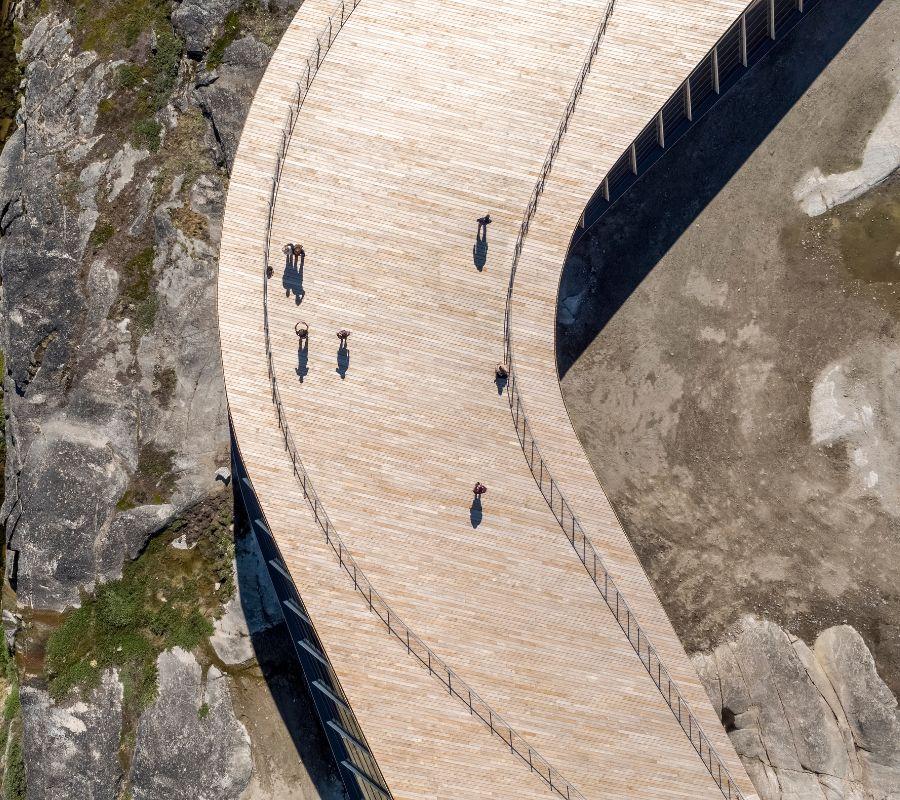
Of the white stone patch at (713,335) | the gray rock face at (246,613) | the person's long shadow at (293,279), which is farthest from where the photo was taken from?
the gray rock face at (246,613)

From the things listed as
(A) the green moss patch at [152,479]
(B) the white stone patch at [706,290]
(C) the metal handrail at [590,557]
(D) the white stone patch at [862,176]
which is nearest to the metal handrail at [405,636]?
(C) the metal handrail at [590,557]

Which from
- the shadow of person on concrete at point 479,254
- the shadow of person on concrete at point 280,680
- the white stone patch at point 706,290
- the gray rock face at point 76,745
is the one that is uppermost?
the shadow of person on concrete at point 479,254

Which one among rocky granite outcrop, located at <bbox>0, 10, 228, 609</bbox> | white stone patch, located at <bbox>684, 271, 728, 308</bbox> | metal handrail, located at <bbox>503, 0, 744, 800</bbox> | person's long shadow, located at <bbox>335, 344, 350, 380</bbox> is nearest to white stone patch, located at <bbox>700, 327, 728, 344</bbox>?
white stone patch, located at <bbox>684, 271, 728, 308</bbox>

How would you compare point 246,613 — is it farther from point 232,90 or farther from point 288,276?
point 232,90

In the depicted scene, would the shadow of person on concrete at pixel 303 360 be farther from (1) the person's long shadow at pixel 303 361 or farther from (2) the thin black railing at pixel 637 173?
(2) the thin black railing at pixel 637 173

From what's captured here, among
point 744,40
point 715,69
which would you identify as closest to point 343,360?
point 715,69

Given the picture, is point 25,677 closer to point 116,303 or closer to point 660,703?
point 116,303

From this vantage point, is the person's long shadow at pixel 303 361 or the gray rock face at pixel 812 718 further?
the gray rock face at pixel 812 718

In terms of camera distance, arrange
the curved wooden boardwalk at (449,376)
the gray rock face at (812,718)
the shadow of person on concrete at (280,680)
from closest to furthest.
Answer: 1. the curved wooden boardwalk at (449,376)
2. the gray rock face at (812,718)
3. the shadow of person on concrete at (280,680)
